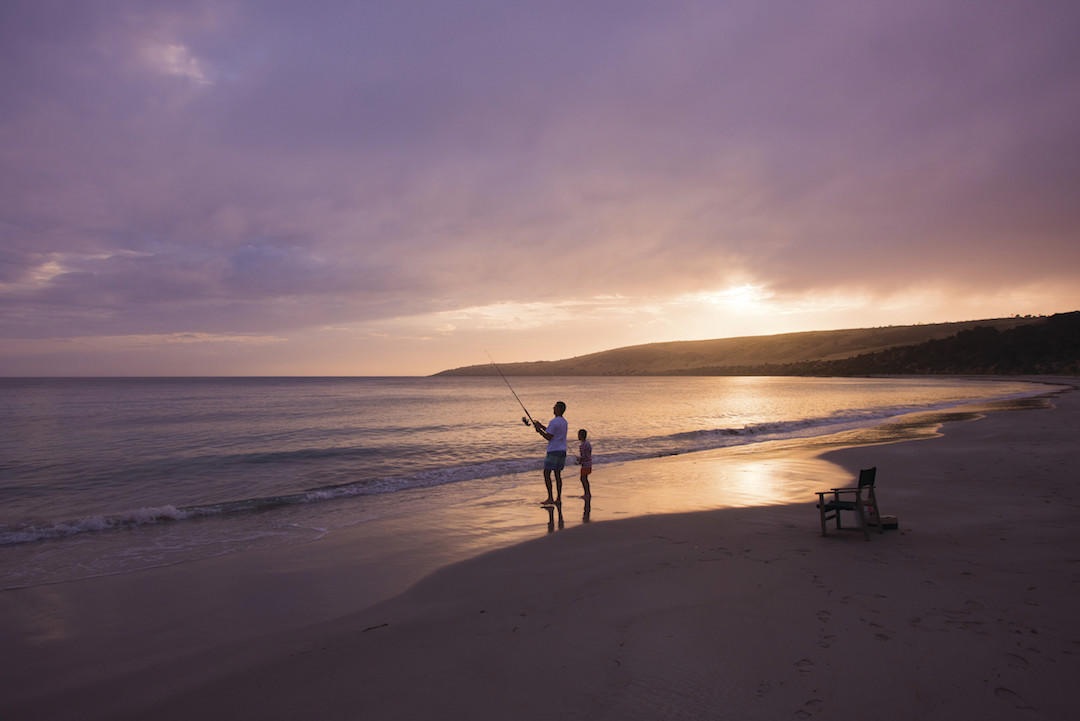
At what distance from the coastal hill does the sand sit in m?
92.2

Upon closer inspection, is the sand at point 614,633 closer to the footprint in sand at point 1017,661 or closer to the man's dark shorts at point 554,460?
the footprint in sand at point 1017,661

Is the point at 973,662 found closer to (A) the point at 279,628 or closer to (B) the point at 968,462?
(A) the point at 279,628

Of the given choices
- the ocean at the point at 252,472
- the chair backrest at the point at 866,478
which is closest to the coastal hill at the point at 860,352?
the ocean at the point at 252,472

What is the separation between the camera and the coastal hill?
79.1m

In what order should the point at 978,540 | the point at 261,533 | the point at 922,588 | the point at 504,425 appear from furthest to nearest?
1. the point at 504,425
2. the point at 261,533
3. the point at 978,540
4. the point at 922,588

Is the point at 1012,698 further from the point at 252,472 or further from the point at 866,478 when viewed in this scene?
the point at 252,472

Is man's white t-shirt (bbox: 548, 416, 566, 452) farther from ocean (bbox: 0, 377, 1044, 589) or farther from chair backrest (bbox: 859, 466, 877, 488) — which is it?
chair backrest (bbox: 859, 466, 877, 488)

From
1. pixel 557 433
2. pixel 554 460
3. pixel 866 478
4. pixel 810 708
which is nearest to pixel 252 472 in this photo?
pixel 554 460

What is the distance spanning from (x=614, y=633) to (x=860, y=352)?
145551 mm

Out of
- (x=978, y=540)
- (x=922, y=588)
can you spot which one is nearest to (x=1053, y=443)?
(x=978, y=540)

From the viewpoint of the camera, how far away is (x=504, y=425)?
3036 cm

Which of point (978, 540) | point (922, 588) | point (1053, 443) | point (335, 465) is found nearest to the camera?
point (922, 588)

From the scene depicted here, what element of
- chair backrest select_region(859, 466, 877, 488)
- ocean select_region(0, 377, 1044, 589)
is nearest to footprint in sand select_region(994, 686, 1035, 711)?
chair backrest select_region(859, 466, 877, 488)

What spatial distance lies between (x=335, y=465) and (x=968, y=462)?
18161 mm
